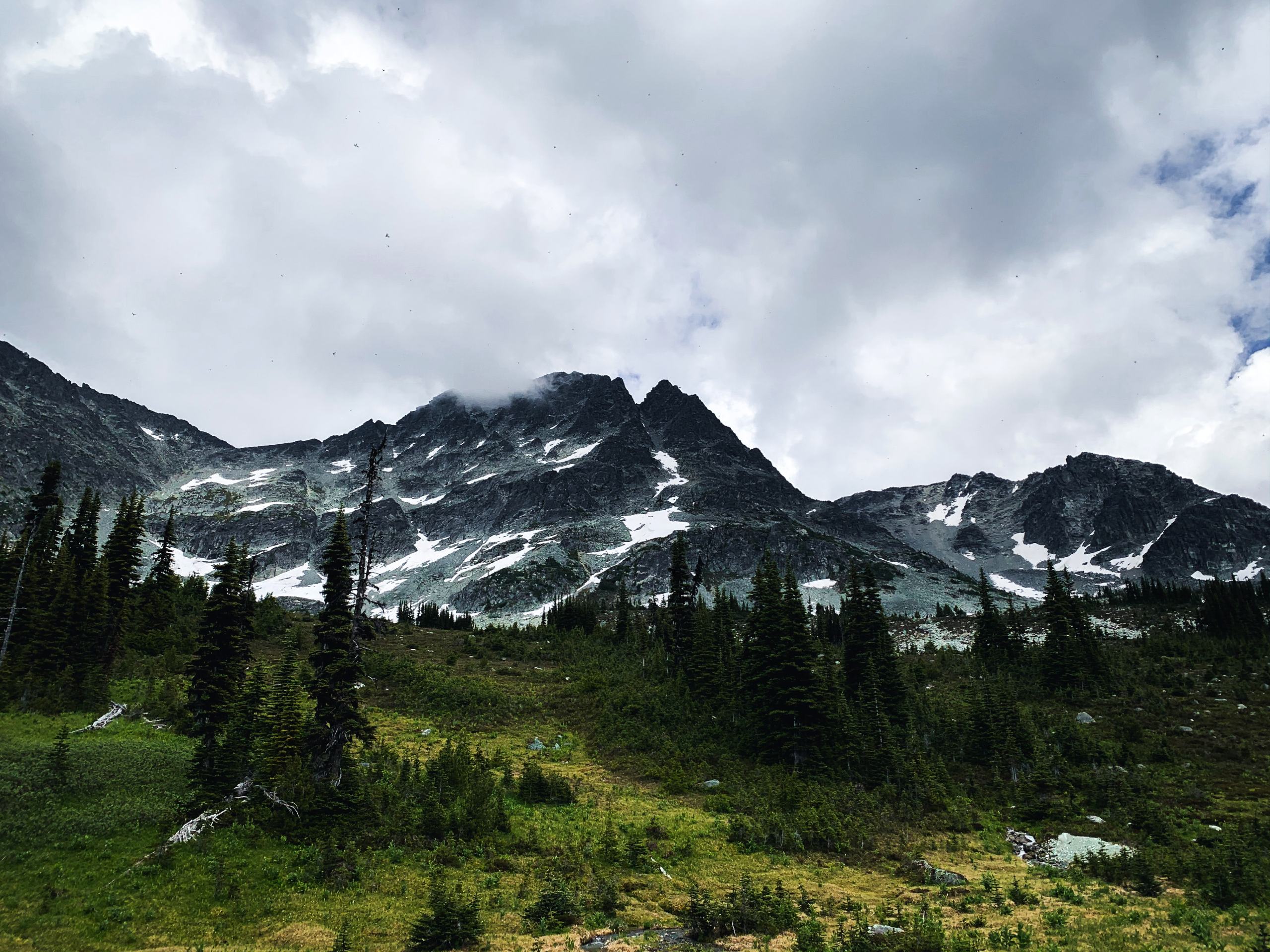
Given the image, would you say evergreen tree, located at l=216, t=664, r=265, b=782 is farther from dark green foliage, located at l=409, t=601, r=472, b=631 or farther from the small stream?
dark green foliage, located at l=409, t=601, r=472, b=631

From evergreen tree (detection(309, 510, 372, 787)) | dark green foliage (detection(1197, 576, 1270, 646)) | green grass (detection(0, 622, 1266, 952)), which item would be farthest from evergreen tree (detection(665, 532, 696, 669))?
dark green foliage (detection(1197, 576, 1270, 646))

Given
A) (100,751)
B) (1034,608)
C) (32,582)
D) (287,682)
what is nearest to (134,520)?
(32,582)

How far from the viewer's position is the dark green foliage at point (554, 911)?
16.5 meters

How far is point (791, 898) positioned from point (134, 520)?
59.0 metres

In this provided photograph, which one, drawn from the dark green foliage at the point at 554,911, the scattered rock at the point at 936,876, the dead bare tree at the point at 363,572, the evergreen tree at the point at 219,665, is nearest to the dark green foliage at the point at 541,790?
the dead bare tree at the point at 363,572

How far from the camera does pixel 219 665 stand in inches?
1177

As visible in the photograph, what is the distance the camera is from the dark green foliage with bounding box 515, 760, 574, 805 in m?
29.6

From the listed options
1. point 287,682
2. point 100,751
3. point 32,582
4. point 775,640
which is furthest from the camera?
point 32,582

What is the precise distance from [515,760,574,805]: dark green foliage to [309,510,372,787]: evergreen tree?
28.8ft

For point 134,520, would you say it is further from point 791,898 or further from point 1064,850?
point 1064,850

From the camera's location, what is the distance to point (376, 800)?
24281 millimetres

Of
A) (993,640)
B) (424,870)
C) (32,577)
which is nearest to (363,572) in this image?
(424,870)

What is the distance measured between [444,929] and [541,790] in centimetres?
1589

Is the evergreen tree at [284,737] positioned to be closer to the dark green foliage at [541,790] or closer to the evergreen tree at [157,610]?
the dark green foliage at [541,790]
